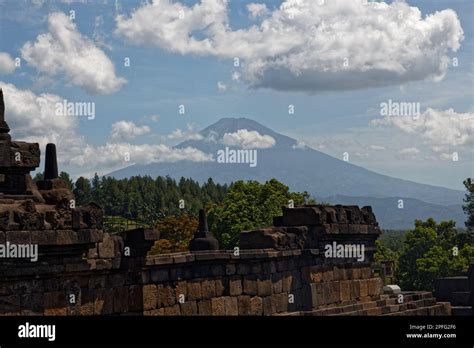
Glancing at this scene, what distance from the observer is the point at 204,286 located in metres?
19.1

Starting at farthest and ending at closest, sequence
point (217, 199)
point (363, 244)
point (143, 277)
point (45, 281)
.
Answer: point (217, 199)
point (363, 244)
point (143, 277)
point (45, 281)

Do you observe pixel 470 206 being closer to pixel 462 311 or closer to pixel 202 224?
pixel 462 311

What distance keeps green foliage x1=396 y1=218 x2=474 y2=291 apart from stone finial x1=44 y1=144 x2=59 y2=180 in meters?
53.1

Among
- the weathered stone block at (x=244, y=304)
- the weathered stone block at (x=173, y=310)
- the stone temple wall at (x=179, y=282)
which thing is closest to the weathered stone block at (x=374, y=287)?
the stone temple wall at (x=179, y=282)

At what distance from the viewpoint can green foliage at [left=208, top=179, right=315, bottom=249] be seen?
62.9 meters

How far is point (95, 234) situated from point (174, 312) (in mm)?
2988

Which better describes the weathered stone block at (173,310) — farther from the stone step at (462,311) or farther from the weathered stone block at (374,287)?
the stone step at (462,311)

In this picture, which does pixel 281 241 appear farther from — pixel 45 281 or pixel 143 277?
pixel 45 281

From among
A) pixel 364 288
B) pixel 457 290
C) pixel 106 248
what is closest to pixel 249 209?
pixel 457 290

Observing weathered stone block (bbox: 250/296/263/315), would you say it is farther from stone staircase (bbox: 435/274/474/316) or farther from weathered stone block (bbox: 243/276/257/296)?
stone staircase (bbox: 435/274/474/316)

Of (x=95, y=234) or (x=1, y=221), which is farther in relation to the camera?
(x=95, y=234)

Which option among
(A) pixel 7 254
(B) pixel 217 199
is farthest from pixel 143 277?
(B) pixel 217 199

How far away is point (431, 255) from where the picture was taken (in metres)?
70.9

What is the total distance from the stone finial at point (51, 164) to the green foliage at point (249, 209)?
43.5 m
